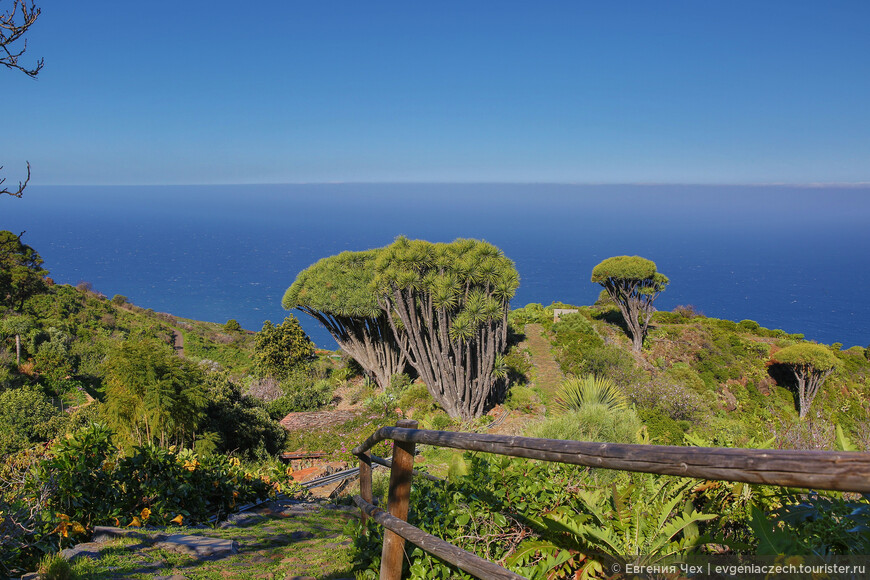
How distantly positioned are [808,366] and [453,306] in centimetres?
1366

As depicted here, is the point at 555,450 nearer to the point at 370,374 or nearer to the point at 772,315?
the point at 370,374

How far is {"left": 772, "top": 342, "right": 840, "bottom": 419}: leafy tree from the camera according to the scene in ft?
56.7

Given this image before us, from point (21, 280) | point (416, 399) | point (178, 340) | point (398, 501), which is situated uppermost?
point (398, 501)

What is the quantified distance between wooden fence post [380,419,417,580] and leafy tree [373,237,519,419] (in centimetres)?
1009

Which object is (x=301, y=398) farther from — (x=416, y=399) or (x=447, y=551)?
(x=447, y=551)

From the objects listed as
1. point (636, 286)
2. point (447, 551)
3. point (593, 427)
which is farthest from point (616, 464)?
point (636, 286)

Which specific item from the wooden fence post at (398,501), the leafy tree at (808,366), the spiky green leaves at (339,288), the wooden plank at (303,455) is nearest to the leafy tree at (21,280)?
the spiky green leaves at (339,288)

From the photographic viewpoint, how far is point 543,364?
705 inches

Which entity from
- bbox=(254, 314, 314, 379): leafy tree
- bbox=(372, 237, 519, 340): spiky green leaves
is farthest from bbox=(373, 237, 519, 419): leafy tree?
bbox=(254, 314, 314, 379): leafy tree

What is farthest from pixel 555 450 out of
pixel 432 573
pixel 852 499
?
pixel 852 499

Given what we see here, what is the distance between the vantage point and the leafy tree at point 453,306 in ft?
41.7

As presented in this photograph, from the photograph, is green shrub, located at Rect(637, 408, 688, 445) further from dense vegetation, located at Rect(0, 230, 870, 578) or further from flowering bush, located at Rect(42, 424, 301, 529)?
flowering bush, located at Rect(42, 424, 301, 529)

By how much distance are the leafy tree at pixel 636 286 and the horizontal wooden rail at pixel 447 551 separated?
20.2 metres

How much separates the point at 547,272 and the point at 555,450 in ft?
431
